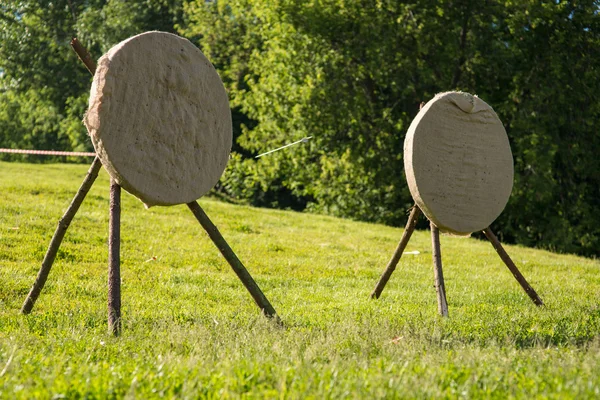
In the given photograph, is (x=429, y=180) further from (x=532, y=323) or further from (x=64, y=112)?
(x=64, y=112)

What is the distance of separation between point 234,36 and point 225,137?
21.5 metres

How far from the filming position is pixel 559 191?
20.4 metres

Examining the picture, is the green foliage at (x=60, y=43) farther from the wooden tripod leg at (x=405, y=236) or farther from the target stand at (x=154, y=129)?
the target stand at (x=154, y=129)

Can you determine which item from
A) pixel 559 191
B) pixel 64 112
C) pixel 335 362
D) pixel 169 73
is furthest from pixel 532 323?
pixel 64 112

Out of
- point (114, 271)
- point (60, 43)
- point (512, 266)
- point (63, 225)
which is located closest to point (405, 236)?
point (512, 266)

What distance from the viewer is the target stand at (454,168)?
25.4 feet

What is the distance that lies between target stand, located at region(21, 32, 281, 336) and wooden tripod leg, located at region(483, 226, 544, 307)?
3.00m

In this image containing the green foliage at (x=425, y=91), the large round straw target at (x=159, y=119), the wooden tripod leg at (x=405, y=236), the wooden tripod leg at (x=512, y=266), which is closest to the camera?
the large round straw target at (x=159, y=119)

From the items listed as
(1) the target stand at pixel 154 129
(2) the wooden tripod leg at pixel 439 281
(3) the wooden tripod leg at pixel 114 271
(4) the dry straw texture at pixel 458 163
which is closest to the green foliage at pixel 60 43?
(4) the dry straw texture at pixel 458 163

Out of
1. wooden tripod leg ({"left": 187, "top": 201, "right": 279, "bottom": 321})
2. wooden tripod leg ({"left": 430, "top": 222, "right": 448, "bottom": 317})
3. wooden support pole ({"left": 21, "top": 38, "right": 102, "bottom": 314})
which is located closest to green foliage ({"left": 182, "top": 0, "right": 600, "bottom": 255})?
wooden tripod leg ({"left": 430, "top": 222, "right": 448, "bottom": 317})

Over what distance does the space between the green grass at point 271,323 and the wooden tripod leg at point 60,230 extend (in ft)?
0.78

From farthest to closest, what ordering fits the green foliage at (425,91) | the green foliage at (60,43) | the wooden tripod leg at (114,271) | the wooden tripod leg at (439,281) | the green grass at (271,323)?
1. the green foliage at (60,43)
2. the green foliage at (425,91)
3. the wooden tripod leg at (439,281)
4. the wooden tripod leg at (114,271)
5. the green grass at (271,323)

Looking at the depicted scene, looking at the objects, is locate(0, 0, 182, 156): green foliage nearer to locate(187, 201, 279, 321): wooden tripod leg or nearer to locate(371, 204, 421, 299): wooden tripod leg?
locate(371, 204, 421, 299): wooden tripod leg

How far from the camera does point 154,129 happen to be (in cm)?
630
